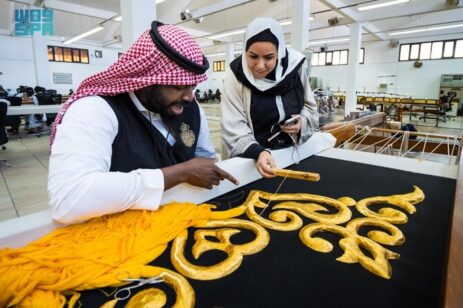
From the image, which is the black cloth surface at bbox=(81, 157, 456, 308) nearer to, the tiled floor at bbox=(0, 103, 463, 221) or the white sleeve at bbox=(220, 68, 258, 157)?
the white sleeve at bbox=(220, 68, 258, 157)

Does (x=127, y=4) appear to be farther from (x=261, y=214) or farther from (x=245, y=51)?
(x=261, y=214)

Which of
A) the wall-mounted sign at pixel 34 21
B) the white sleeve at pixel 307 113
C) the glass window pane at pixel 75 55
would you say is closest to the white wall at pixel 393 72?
the glass window pane at pixel 75 55

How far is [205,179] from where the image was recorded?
3.18 ft

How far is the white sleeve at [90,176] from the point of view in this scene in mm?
722

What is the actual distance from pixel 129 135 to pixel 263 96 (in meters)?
0.73

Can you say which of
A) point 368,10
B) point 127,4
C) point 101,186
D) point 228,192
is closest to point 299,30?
point 127,4

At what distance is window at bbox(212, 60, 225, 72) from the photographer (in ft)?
64.1

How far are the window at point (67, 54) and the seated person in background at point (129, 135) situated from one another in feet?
49.9

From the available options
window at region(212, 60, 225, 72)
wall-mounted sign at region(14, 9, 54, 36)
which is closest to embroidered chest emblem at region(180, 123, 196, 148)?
wall-mounted sign at region(14, 9, 54, 36)

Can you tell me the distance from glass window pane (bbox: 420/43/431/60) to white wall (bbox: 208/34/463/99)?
0.76ft

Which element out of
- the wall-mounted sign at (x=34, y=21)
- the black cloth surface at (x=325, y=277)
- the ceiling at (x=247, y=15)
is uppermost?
the ceiling at (x=247, y=15)

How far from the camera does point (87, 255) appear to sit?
26.1 inches

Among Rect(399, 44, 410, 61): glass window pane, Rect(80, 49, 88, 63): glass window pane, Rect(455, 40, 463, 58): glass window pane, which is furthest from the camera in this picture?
Rect(80, 49, 88, 63): glass window pane

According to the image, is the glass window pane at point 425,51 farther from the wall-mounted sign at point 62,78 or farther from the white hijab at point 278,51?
the wall-mounted sign at point 62,78
